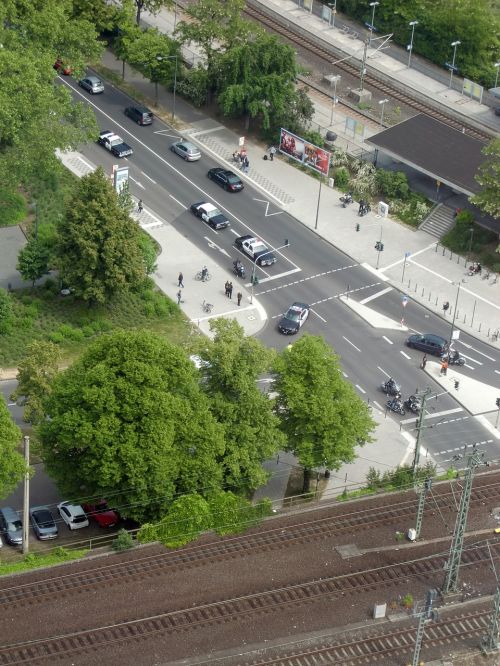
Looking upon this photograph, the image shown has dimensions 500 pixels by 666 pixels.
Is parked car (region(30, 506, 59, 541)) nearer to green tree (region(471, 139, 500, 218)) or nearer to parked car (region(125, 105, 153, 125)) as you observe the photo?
green tree (region(471, 139, 500, 218))

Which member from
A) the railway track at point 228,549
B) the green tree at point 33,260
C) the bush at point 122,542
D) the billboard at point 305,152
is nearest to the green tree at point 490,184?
the billboard at point 305,152

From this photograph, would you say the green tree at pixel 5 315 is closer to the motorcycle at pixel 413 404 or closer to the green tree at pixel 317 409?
the green tree at pixel 317 409

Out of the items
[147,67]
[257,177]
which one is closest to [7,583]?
[257,177]

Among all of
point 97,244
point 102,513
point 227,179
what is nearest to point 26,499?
point 102,513

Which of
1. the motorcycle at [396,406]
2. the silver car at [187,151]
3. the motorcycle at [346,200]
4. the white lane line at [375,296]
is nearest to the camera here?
the motorcycle at [396,406]

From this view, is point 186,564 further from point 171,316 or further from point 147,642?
point 171,316

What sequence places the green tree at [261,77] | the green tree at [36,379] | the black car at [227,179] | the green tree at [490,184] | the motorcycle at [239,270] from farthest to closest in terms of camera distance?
the green tree at [261,77] < the black car at [227,179] < the green tree at [490,184] < the motorcycle at [239,270] < the green tree at [36,379]

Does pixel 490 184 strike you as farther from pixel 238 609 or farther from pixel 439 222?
pixel 238 609
